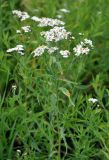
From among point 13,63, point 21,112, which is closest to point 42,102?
point 21,112

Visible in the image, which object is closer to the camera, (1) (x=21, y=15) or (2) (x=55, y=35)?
(2) (x=55, y=35)

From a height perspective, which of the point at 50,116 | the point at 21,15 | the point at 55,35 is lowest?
the point at 50,116

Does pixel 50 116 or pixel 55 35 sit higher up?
pixel 55 35

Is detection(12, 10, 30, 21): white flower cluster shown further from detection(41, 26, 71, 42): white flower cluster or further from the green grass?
detection(41, 26, 71, 42): white flower cluster

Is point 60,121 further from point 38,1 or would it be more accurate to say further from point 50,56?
point 38,1

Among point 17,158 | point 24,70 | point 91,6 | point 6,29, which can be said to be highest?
point 91,6

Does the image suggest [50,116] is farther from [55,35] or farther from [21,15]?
[21,15]

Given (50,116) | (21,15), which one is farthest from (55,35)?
(21,15)

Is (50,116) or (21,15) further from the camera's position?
(21,15)

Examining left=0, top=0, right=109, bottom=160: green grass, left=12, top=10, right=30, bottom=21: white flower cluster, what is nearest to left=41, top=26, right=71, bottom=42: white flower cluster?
left=0, top=0, right=109, bottom=160: green grass

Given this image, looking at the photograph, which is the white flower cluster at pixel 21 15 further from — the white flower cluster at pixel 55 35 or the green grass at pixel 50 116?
the white flower cluster at pixel 55 35

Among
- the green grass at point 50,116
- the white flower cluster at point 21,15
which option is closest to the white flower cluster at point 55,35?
the green grass at point 50,116
